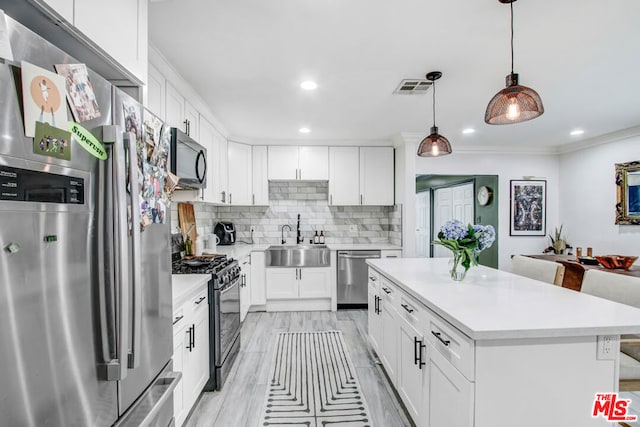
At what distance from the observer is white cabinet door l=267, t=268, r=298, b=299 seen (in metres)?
4.24

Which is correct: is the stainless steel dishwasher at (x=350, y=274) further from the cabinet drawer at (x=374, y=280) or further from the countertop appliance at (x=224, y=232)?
the countertop appliance at (x=224, y=232)

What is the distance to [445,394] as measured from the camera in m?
1.40

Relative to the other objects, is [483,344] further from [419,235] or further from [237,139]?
[419,235]

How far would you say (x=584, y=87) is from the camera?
2.70m

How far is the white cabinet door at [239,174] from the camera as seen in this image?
4.24 meters

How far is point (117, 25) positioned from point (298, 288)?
363 cm

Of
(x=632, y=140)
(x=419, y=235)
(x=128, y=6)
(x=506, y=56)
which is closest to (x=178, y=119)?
(x=128, y=6)

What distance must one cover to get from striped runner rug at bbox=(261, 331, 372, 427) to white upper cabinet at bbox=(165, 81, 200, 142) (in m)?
2.21

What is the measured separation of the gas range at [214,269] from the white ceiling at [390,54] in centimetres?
151

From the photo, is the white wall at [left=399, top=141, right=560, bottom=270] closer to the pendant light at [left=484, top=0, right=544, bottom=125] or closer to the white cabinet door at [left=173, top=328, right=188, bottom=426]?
the pendant light at [left=484, top=0, right=544, bottom=125]

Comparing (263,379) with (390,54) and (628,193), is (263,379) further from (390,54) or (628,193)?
(628,193)

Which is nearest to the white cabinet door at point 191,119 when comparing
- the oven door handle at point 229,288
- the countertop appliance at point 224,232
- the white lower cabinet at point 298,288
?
the oven door handle at point 229,288

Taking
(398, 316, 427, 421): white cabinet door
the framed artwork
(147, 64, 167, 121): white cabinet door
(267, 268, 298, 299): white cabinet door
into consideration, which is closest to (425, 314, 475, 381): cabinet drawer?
(398, 316, 427, 421): white cabinet door

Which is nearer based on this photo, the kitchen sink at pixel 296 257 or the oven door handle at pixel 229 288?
the oven door handle at pixel 229 288
